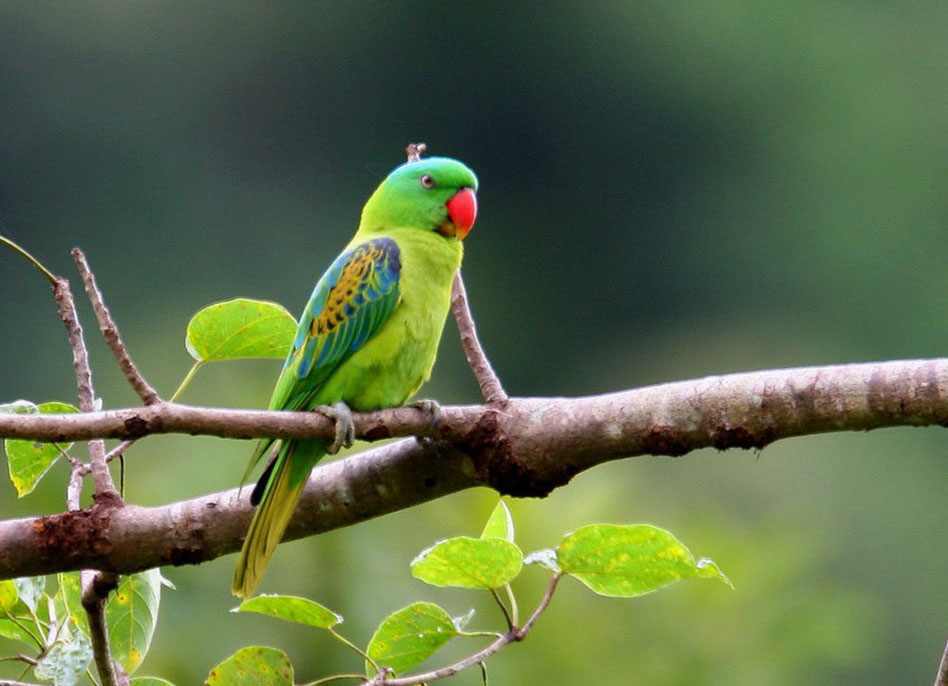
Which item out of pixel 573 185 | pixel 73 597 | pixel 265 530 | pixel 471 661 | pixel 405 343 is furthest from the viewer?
pixel 573 185

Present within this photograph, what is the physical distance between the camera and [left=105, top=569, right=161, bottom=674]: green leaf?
9.55 feet

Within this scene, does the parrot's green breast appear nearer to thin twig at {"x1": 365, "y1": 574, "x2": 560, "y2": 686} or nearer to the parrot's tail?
the parrot's tail

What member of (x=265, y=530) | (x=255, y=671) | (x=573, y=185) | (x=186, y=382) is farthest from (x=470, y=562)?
(x=573, y=185)

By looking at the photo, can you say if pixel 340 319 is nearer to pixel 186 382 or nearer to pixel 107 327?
pixel 186 382

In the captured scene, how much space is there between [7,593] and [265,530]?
525 mm

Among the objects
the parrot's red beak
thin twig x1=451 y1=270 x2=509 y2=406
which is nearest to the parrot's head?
the parrot's red beak

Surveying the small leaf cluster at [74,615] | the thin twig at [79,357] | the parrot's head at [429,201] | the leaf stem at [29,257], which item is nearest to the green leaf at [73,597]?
the small leaf cluster at [74,615]

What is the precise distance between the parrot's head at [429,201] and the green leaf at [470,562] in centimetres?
182

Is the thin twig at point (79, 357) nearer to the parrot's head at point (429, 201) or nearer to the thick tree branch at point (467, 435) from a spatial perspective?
the thick tree branch at point (467, 435)

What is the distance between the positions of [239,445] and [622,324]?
23689mm

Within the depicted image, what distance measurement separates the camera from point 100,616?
266cm

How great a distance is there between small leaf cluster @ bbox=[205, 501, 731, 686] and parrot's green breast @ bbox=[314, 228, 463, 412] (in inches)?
43.9

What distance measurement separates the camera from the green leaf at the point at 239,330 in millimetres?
2854

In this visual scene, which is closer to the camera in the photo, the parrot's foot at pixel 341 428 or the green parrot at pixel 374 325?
the parrot's foot at pixel 341 428
